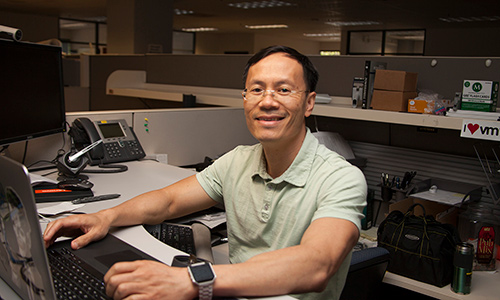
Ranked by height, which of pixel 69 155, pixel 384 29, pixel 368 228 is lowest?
pixel 368 228

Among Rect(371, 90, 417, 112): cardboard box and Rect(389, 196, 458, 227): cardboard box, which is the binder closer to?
Rect(371, 90, 417, 112): cardboard box

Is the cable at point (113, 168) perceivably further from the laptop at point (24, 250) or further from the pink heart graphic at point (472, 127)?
the pink heart graphic at point (472, 127)

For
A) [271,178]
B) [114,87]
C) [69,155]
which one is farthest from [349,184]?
[114,87]

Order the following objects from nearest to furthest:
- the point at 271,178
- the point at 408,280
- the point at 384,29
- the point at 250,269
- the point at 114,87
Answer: the point at 250,269
the point at 271,178
the point at 408,280
the point at 114,87
the point at 384,29

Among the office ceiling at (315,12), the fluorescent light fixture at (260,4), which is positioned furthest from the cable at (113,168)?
the fluorescent light fixture at (260,4)

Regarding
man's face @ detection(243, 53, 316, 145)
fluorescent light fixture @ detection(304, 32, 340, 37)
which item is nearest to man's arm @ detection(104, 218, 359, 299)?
man's face @ detection(243, 53, 316, 145)

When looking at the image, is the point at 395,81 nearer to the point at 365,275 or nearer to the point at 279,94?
the point at 365,275

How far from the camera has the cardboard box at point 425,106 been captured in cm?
216

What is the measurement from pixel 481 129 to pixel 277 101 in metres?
1.16

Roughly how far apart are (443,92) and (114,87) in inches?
122

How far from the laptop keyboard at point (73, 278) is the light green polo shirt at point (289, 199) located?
0.42 m

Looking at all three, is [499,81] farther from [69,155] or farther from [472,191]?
[69,155]

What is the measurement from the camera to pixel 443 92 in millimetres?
2424

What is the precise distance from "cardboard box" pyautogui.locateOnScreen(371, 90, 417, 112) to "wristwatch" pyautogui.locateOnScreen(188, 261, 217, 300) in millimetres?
1680
